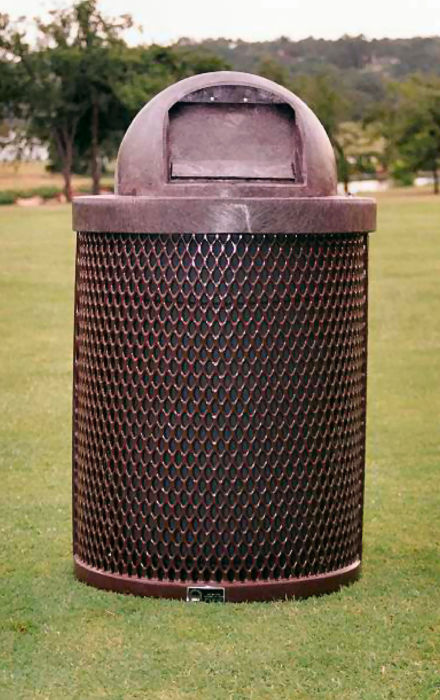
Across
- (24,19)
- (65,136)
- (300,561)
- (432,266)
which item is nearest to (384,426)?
(300,561)

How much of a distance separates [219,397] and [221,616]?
24.5 inches

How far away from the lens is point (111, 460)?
4.23 meters

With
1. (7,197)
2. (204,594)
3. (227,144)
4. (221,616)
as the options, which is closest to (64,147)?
(7,197)

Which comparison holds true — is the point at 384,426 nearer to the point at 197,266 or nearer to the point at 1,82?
the point at 197,266

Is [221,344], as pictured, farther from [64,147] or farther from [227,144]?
[64,147]

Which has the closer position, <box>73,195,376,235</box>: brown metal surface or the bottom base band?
<box>73,195,376,235</box>: brown metal surface

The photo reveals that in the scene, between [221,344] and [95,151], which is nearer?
[221,344]

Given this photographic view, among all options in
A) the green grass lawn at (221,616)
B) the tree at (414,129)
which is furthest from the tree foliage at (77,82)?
the green grass lawn at (221,616)

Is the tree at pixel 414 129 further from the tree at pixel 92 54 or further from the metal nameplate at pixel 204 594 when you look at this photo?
the metal nameplate at pixel 204 594

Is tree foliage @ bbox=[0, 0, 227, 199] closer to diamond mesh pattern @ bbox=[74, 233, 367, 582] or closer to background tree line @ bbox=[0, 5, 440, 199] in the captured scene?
background tree line @ bbox=[0, 5, 440, 199]

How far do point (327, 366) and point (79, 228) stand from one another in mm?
836

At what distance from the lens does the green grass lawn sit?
3.63 m

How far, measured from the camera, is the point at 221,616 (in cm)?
411

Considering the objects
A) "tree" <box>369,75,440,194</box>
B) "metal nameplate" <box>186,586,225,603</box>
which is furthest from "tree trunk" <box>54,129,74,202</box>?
"metal nameplate" <box>186,586,225,603</box>
